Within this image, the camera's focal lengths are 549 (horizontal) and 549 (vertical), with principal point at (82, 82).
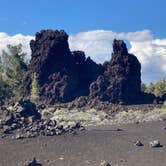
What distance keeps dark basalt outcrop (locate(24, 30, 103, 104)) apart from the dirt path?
25.7 meters

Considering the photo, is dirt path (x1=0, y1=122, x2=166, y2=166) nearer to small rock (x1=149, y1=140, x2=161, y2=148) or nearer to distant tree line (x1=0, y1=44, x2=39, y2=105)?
small rock (x1=149, y1=140, x2=161, y2=148)

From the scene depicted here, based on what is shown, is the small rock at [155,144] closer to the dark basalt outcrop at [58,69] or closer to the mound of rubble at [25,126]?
the mound of rubble at [25,126]

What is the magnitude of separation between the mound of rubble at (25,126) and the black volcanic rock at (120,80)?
1743cm

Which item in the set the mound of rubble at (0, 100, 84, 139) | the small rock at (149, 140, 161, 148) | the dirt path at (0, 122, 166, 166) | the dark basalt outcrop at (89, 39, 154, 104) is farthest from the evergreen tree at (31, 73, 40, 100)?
the small rock at (149, 140, 161, 148)

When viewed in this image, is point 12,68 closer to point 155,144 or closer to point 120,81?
point 120,81

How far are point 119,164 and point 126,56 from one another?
121 feet

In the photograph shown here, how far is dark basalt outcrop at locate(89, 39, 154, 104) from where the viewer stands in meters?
59.2

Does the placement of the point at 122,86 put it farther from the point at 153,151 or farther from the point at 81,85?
the point at 153,151

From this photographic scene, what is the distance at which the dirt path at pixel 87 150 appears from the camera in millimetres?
27781

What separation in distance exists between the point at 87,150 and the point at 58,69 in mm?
34790

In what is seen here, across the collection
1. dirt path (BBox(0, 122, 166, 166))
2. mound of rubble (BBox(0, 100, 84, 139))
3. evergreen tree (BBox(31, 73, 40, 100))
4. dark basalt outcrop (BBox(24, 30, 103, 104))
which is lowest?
dirt path (BBox(0, 122, 166, 166))

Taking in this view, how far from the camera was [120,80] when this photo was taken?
5988 cm

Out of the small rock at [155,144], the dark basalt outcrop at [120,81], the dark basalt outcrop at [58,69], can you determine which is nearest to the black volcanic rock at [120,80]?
the dark basalt outcrop at [120,81]

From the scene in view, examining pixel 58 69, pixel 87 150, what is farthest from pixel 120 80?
pixel 87 150
